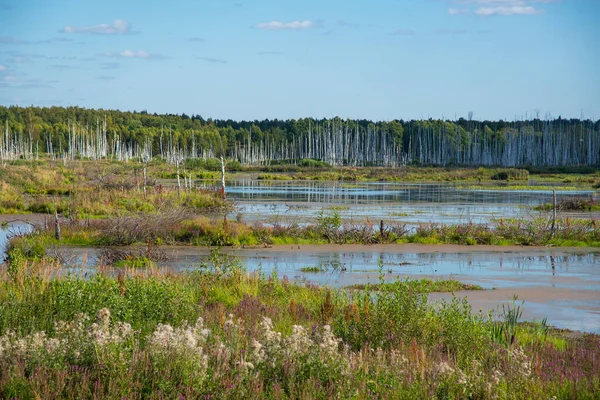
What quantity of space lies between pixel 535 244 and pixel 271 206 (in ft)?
82.4

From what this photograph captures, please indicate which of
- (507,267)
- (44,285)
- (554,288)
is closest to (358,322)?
(44,285)

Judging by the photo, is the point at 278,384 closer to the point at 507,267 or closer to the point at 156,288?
the point at 156,288

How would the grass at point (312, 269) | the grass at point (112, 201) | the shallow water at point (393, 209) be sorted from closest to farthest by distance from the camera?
the grass at point (312, 269)
the grass at point (112, 201)
the shallow water at point (393, 209)

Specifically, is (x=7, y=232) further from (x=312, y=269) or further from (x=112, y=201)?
(x=312, y=269)

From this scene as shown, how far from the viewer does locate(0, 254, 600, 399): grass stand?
845 cm

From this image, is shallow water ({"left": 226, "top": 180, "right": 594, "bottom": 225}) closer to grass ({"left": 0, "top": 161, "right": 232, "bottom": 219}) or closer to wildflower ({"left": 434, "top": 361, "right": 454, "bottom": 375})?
grass ({"left": 0, "top": 161, "right": 232, "bottom": 219})

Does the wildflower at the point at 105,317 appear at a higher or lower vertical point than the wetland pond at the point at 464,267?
higher

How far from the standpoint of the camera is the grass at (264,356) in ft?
27.7

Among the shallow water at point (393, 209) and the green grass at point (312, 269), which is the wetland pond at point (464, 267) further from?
the shallow water at point (393, 209)

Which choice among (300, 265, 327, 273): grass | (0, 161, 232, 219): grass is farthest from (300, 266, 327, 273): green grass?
(0, 161, 232, 219): grass

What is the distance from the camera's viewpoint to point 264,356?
9.15 metres

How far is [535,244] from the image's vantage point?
31.5 metres

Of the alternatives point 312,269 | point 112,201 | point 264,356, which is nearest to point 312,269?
point 312,269

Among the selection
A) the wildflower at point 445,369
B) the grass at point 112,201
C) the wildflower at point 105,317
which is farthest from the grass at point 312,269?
the wildflower at point 445,369
